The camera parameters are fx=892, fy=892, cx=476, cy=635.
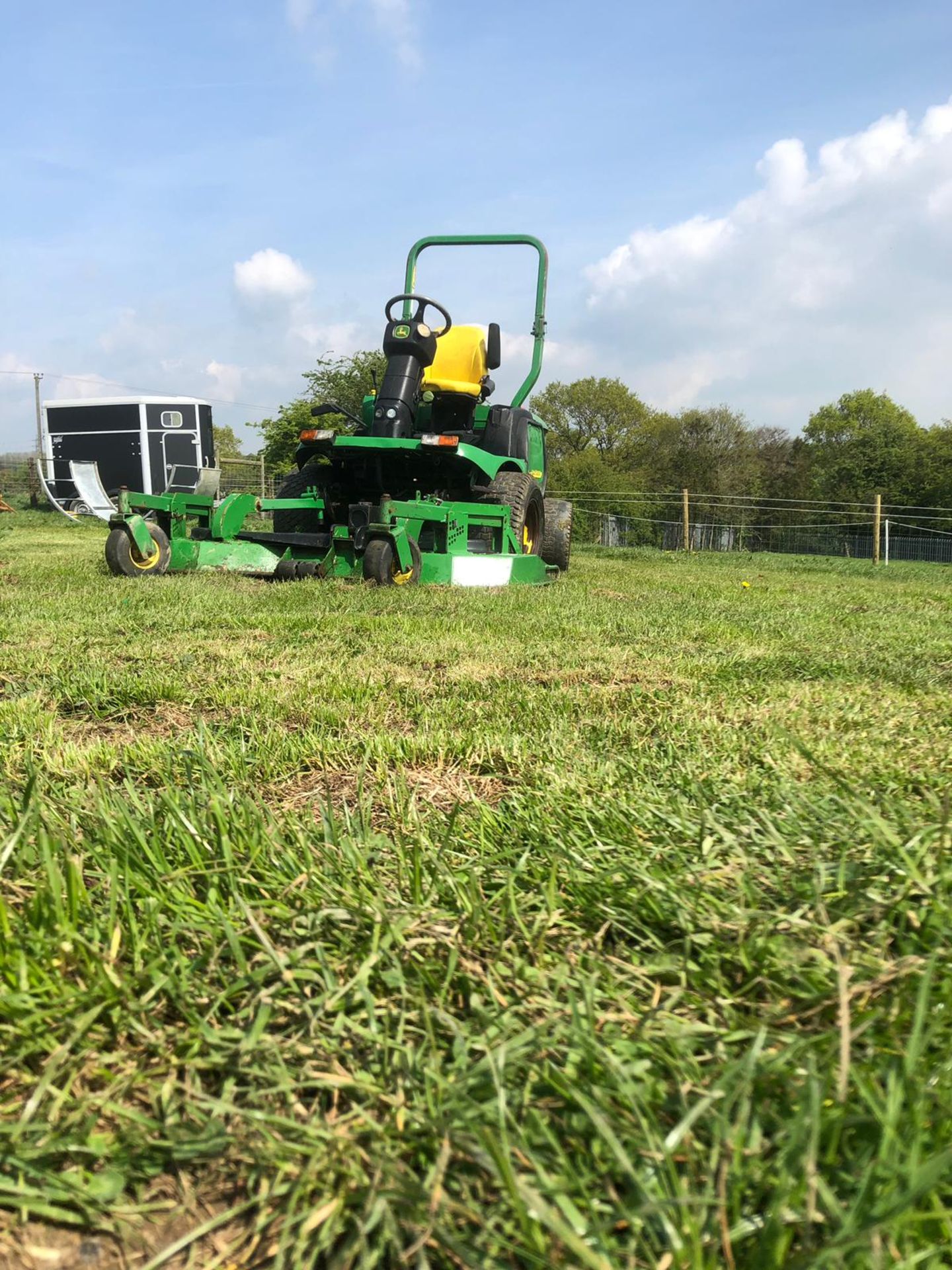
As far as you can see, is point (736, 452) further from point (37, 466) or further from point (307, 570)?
point (307, 570)

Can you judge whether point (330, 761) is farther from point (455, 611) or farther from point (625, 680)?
point (455, 611)

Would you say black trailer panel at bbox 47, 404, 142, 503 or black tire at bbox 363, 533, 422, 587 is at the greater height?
black trailer panel at bbox 47, 404, 142, 503

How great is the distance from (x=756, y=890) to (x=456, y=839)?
19.1 inches

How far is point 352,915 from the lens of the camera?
1.17m

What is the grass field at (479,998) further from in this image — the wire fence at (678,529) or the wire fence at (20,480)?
the wire fence at (20,480)

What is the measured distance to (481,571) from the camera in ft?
20.8

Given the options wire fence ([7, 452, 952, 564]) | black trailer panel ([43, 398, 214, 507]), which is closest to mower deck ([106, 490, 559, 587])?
black trailer panel ([43, 398, 214, 507])

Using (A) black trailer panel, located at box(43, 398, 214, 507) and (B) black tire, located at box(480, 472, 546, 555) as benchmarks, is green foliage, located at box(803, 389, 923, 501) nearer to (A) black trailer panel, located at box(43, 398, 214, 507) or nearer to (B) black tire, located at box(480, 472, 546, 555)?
(A) black trailer panel, located at box(43, 398, 214, 507)

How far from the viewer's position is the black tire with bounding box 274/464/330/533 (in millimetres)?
7355

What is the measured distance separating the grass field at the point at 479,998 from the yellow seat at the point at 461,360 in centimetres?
599

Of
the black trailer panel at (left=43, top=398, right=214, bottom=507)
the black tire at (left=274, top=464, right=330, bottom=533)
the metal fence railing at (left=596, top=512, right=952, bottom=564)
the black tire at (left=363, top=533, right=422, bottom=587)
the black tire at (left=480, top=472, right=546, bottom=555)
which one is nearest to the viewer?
the black tire at (left=363, top=533, right=422, bottom=587)

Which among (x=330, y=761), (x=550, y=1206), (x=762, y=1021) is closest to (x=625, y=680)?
(x=330, y=761)

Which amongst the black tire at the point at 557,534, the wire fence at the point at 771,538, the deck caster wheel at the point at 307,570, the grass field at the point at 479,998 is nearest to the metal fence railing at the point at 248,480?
the wire fence at the point at 771,538

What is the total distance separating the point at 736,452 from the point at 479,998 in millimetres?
46728
